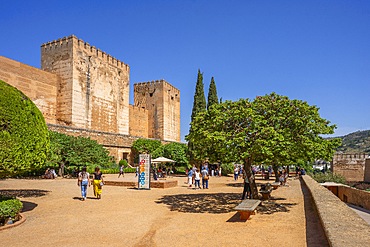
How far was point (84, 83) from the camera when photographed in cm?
2856

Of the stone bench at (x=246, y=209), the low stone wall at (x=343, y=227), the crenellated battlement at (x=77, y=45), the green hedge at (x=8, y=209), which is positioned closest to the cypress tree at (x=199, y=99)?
the crenellated battlement at (x=77, y=45)

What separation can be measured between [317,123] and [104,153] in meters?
18.4

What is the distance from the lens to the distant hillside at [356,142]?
95.3m

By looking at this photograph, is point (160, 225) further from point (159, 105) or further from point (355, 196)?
point (159, 105)

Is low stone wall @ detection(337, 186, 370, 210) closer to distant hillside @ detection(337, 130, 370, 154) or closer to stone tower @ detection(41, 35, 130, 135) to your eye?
stone tower @ detection(41, 35, 130, 135)

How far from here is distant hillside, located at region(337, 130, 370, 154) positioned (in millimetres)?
95269

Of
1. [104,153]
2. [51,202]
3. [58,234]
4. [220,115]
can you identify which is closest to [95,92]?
[104,153]

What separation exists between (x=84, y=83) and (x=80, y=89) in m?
0.78

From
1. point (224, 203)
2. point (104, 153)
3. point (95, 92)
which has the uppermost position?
point (95, 92)

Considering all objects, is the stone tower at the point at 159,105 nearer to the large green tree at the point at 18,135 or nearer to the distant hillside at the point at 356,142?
the large green tree at the point at 18,135

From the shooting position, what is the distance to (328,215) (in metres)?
7.00

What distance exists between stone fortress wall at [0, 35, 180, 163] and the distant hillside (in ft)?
260

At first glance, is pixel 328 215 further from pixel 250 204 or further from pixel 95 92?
pixel 95 92

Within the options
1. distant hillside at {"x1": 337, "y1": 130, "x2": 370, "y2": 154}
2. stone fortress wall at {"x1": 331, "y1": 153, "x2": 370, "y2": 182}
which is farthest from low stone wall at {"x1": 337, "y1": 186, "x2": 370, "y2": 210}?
distant hillside at {"x1": 337, "y1": 130, "x2": 370, "y2": 154}
